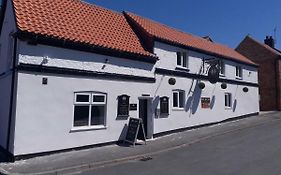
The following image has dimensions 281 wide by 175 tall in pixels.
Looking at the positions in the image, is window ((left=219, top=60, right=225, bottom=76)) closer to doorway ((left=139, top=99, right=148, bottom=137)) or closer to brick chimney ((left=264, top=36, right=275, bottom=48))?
doorway ((left=139, top=99, right=148, bottom=137))

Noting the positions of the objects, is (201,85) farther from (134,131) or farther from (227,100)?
(134,131)

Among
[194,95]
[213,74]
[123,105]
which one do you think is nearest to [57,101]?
[123,105]

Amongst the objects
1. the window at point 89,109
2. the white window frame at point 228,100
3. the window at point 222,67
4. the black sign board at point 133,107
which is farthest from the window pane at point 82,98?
the white window frame at point 228,100

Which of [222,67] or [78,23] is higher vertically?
[78,23]

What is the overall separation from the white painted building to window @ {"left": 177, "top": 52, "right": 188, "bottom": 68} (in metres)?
0.06

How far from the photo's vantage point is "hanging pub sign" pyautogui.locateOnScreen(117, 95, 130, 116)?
575 inches

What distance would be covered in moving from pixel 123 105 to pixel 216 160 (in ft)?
17.5

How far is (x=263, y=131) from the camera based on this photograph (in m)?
18.7

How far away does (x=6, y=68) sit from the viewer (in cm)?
1298

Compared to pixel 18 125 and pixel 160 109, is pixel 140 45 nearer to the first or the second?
pixel 160 109

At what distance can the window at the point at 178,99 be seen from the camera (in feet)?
60.0

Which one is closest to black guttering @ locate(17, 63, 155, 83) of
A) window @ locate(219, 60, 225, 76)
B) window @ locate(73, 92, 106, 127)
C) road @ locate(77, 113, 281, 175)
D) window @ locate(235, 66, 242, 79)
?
window @ locate(73, 92, 106, 127)

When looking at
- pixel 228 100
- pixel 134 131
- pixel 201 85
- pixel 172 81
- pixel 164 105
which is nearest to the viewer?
pixel 134 131

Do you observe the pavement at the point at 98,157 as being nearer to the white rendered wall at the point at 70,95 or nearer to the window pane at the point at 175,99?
the white rendered wall at the point at 70,95
